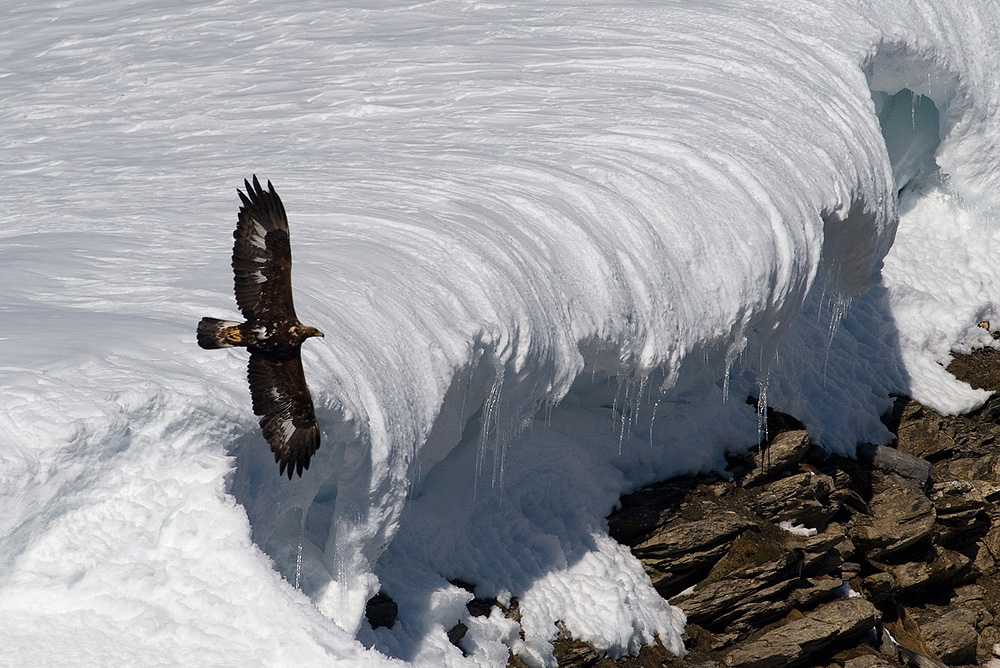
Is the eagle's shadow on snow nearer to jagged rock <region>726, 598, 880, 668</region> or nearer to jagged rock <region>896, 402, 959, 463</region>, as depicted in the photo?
jagged rock <region>726, 598, 880, 668</region>

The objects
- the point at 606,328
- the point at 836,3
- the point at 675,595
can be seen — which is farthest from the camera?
the point at 836,3

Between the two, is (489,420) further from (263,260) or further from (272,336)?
(272,336)

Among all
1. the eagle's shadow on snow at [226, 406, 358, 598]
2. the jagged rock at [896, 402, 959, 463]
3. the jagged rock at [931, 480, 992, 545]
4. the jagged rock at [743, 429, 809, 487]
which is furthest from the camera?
the jagged rock at [896, 402, 959, 463]

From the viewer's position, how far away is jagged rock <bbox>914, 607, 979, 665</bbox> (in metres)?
10.3

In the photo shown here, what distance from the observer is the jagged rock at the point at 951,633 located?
1032cm

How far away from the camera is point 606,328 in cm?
831

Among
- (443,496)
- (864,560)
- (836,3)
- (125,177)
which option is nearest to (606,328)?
(443,496)

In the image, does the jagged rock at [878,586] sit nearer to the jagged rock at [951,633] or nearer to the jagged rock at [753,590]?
the jagged rock at [951,633]

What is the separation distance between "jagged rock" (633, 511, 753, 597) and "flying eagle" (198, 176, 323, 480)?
4.16 meters

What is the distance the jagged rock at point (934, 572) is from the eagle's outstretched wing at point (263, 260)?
23.6 ft

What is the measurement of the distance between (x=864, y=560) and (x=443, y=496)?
4141 millimetres

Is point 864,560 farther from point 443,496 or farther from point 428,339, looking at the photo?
point 428,339

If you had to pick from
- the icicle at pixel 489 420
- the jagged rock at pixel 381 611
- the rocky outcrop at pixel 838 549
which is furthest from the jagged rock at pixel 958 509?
the jagged rock at pixel 381 611

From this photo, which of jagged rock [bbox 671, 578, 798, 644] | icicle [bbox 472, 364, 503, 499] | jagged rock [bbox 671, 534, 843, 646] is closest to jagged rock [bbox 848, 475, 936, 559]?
jagged rock [bbox 671, 534, 843, 646]
